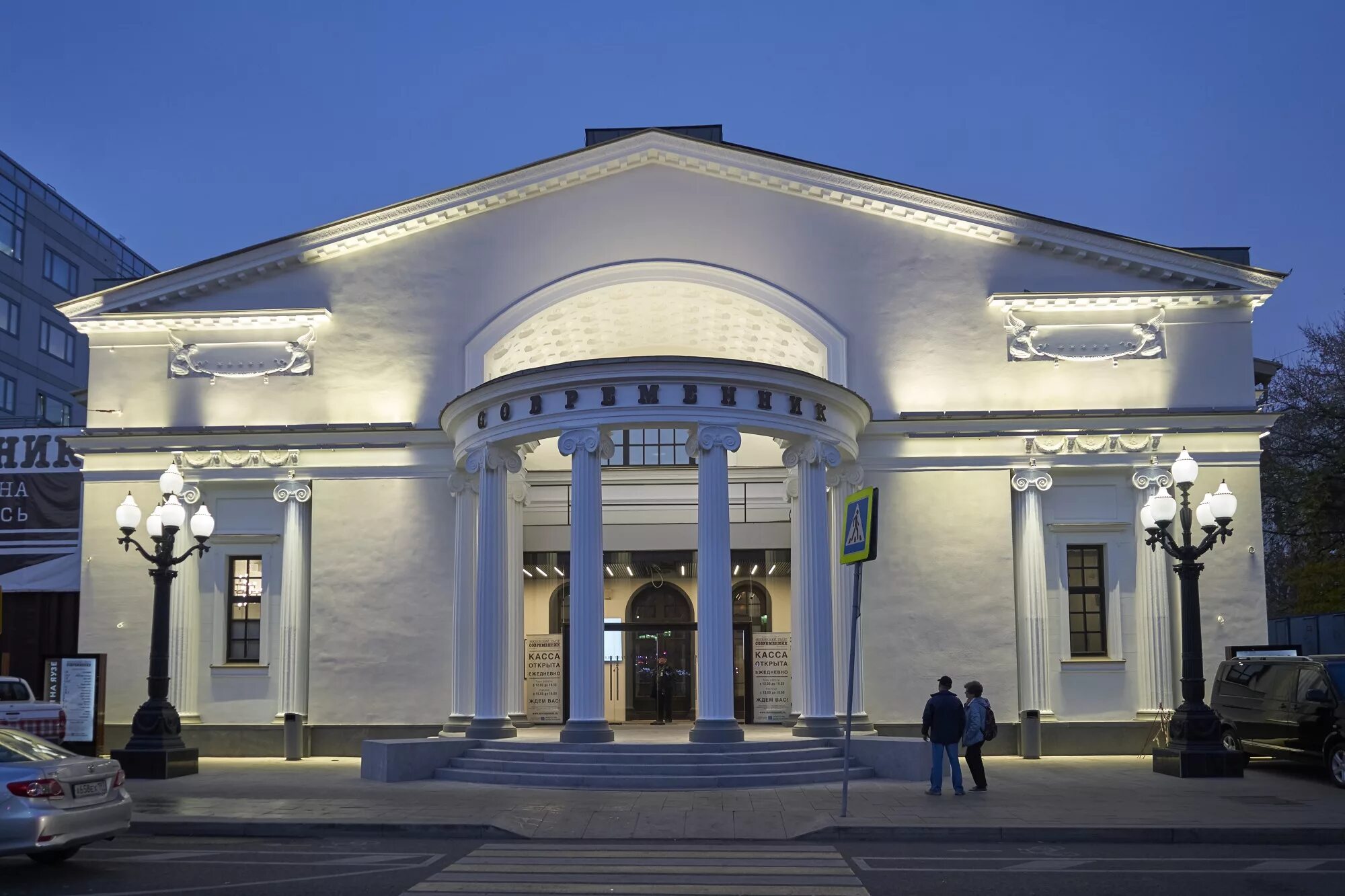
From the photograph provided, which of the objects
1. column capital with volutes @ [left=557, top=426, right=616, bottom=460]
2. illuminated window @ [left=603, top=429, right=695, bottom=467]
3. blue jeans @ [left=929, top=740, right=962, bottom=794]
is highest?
illuminated window @ [left=603, top=429, right=695, bottom=467]

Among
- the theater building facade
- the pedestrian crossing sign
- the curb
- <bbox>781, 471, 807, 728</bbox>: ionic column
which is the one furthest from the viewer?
the theater building facade

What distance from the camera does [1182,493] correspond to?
21.7m

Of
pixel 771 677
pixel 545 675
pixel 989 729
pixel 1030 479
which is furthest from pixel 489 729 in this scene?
pixel 1030 479

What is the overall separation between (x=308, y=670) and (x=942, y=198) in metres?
16.3

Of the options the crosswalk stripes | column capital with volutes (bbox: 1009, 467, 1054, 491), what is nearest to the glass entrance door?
column capital with volutes (bbox: 1009, 467, 1054, 491)

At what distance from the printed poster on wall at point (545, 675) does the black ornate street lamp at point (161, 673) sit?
26.7ft

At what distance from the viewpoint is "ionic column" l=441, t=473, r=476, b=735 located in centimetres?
2509

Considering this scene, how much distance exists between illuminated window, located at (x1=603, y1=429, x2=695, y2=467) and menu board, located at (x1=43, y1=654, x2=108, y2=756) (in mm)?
12164

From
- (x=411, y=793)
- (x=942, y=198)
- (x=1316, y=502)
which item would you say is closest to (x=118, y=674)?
(x=411, y=793)

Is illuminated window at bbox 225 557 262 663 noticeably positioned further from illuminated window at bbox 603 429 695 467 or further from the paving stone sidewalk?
illuminated window at bbox 603 429 695 467

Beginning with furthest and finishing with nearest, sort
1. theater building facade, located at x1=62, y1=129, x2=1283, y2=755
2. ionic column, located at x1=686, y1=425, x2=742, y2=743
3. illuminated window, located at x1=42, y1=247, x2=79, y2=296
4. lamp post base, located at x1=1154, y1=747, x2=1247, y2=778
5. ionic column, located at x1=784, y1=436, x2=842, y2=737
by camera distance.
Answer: illuminated window, located at x1=42, y1=247, x2=79, y2=296 → theater building facade, located at x1=62, y1=129, x2=1283, y2=755 → ionic column, located at x1=784, y1=436, x2=842, y2=737 → ionic column, located at x1=686, y1=425, x2=742, y2=743 → lamp post base, located at x1=1154, y1=747, x2=1247, y2=778

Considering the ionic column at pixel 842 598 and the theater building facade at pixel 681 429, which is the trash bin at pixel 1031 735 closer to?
the theater building facade at pixel 681 429

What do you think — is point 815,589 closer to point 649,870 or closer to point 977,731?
point 977,731

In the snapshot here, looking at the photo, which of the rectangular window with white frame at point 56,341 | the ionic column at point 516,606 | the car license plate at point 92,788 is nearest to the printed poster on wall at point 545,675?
the ionic column at point 516,606
